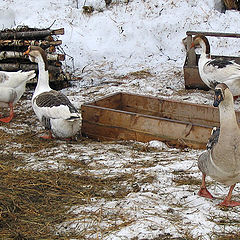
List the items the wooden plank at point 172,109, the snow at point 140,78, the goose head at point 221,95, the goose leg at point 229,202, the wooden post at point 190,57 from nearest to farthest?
the goose head at point 221,95, the snow at point 140,78, the goose leg at point 229,202, the wooden plank at point 172,109, the wooden post at point 190,57

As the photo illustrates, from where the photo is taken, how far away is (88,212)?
4.02 meters

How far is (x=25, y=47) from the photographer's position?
9969 mm

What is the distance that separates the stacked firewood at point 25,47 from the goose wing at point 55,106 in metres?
2.96

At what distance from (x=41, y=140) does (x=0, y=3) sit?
29.7ft

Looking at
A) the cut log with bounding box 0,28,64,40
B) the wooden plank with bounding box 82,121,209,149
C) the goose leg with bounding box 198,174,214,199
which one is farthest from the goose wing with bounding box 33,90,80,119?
the cut log with bounding box 0,28,64,40

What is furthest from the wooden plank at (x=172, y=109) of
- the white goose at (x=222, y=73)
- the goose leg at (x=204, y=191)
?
the goose leg at (x=204, y=191)

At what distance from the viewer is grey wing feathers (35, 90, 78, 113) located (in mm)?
6574

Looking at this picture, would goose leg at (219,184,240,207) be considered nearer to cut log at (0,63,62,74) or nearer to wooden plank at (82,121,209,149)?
wooden plank at (82,121,209,149)

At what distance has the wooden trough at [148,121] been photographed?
6055mm

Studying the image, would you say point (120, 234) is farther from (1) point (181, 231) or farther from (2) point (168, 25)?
(2) point (168, 25)

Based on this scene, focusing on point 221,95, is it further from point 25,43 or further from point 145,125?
point 25,43

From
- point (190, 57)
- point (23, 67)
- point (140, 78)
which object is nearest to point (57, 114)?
point (23, 67)

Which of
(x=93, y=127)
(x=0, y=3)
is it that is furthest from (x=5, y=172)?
(x=0, y=3)

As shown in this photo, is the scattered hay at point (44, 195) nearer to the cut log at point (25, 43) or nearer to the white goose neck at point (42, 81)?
the white goose neck at point (42, 81)
